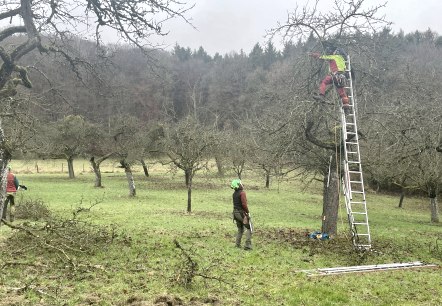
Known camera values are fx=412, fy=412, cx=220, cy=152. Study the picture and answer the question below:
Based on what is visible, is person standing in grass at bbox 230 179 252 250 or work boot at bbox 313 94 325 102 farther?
work boot at bbox 313 94 325 102

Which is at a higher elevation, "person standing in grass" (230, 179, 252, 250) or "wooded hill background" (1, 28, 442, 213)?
"wooded hill background" (1, 28, 442, 213)

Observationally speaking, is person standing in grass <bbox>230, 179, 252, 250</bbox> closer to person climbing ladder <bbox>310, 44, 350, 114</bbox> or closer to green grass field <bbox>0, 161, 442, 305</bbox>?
green grass field <bbox>0, 161, 442, 305</bbox>

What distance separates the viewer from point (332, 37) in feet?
43.2

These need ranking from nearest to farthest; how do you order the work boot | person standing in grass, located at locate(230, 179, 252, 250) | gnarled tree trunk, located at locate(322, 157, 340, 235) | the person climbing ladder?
person standing in grass, located at locate(230, 179, 252, 250)
the person climbing ladder
the work boot
gnarled tree trunk, located at locate(322, 157, 340, 235)

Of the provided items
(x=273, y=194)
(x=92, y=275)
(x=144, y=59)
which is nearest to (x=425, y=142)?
(x=144, y=59)

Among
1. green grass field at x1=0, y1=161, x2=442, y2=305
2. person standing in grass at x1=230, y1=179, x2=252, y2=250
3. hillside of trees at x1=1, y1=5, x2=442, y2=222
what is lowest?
green grass field at x1=0, y1=161, x2=442, y2=305

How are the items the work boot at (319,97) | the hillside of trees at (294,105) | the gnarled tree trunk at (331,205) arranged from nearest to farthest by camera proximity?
the hillside of trees at (294,105)
the work boot at (319,97)
the gnarled tree trunk at (331,205)

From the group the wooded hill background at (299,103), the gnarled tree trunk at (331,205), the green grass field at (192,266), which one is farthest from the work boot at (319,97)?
the green grass field at (192,266)

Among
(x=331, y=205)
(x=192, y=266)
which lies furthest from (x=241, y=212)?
(x=192, y=266)

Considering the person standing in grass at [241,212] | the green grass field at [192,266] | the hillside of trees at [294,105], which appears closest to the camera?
the green grass field at [192,266]

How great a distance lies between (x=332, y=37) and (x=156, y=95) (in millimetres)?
46914

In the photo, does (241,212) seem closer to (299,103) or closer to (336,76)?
(299,103)

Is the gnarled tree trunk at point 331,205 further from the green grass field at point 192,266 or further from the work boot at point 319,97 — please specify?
the work boot at point 319,97

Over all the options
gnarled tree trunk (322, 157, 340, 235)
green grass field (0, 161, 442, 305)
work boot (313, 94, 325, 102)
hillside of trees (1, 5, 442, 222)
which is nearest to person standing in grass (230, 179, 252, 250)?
green grass field (0, 161, 442, 305)
